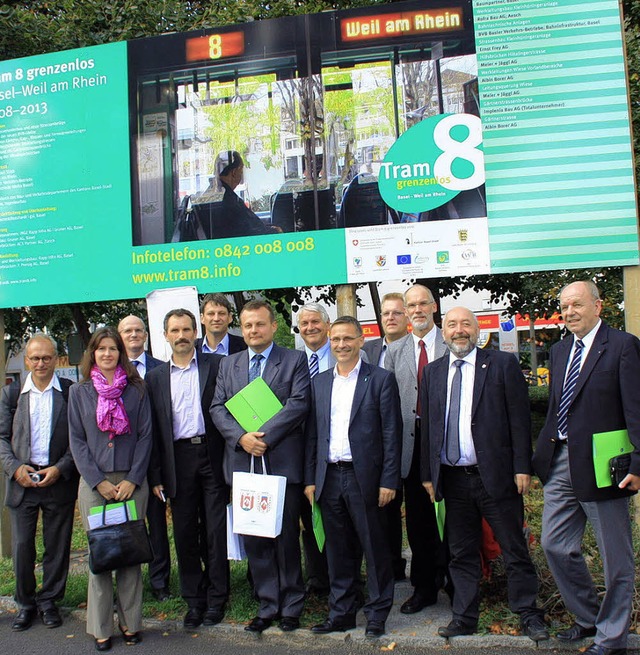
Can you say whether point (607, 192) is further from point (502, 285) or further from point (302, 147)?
point (502, 285)

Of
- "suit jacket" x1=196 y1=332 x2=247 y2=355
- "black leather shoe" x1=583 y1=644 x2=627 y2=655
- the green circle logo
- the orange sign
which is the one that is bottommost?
"black leather shoe" x1=583 y1=644 x2=627 y2=655

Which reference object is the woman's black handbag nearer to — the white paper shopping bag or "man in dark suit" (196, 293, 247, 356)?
the white paper shopping bag

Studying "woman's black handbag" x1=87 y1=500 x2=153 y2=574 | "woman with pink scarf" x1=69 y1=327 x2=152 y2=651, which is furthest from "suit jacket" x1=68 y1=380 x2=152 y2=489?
"woman's black handbag" x1=87 y1=500 x2=153 y2=574

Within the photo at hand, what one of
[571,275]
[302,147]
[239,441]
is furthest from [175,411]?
[571,275]

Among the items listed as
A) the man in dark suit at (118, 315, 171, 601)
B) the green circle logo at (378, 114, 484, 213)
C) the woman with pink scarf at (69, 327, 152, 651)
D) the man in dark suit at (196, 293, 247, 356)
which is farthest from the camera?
the green circle logo at (378, 114, 484, 213)

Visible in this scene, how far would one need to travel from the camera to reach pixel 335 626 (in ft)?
15.0

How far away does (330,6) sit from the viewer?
9.59 metres

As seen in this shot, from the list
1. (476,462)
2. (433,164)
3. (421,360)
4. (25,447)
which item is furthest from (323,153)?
(25,447)

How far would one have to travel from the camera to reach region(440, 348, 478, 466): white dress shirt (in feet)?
14.4

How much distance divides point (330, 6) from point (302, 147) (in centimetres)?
433

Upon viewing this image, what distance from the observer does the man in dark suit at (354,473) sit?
4.51 metres

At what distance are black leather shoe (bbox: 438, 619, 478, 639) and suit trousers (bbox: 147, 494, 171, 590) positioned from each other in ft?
7.51

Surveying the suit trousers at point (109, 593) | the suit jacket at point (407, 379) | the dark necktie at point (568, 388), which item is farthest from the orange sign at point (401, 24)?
the suit trousers at point (109, 593)

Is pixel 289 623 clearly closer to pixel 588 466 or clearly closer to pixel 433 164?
pixel 588 466
